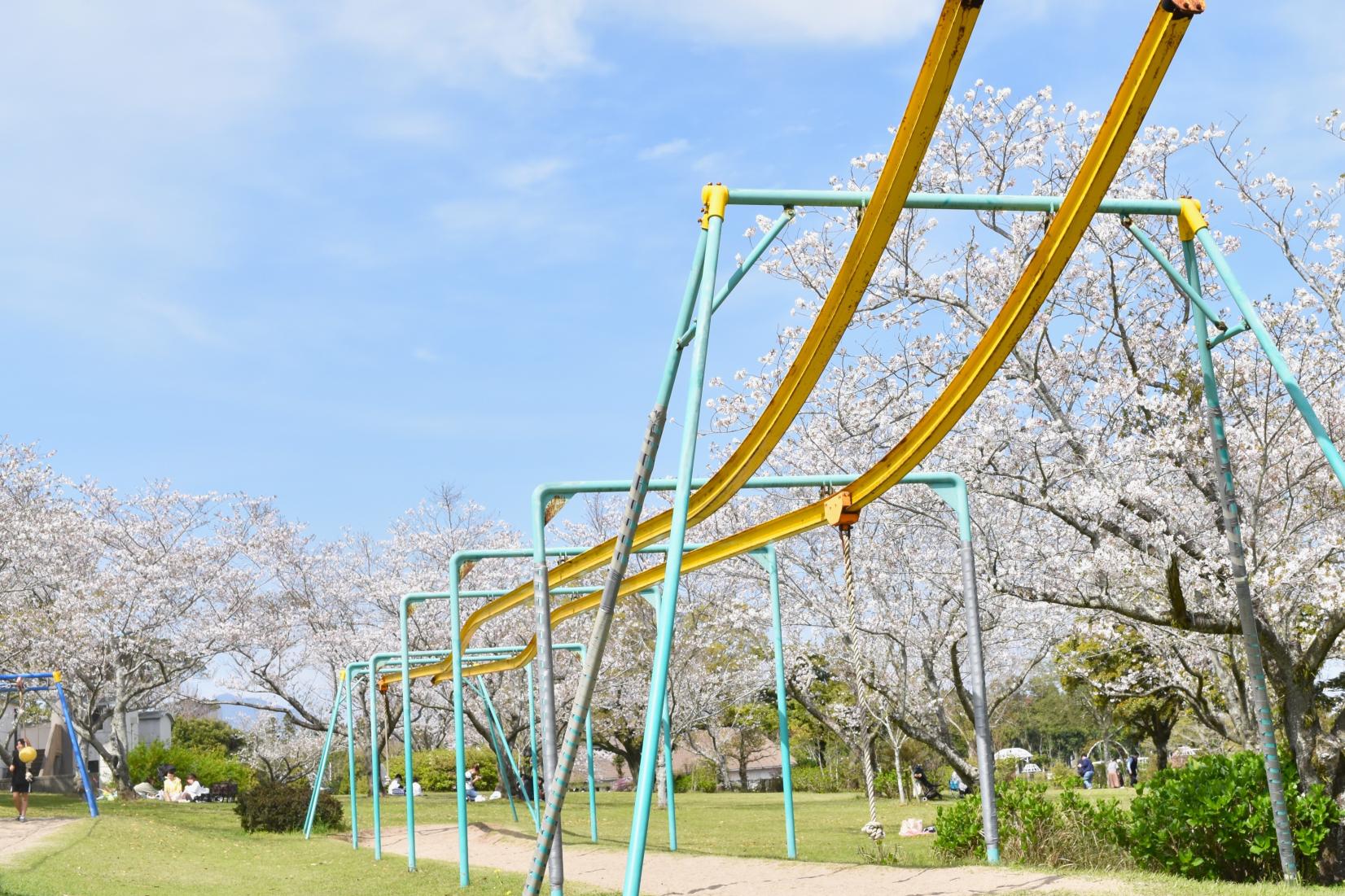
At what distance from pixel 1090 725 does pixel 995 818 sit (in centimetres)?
3788

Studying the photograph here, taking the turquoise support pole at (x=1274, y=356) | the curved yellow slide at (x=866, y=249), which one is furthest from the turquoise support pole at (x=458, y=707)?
the turquoise support pole at (x=1274, y=356)

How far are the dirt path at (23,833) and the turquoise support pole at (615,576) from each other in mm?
10459

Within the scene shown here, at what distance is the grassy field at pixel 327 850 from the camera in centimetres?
1168

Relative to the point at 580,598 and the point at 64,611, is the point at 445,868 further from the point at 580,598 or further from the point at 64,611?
the point at 64,611

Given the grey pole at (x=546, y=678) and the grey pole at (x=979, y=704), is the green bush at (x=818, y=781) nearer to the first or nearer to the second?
the grey pole at (x=979, y=704)

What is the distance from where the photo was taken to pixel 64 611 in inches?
1011

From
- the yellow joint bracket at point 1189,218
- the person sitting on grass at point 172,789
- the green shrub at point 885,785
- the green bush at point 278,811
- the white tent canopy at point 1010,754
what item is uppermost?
the yellow joint bracket at point 1189,218

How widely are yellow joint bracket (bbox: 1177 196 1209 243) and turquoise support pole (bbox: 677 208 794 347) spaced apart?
2.31m

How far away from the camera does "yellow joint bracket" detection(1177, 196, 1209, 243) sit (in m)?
6.87

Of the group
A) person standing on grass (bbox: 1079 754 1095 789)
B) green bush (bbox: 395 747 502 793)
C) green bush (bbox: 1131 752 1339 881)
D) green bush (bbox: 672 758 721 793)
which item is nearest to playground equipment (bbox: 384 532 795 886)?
green bush (bbox: 1131 752 1339 881)

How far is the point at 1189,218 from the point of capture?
691cm

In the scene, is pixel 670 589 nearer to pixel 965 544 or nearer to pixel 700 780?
pixel 965 544

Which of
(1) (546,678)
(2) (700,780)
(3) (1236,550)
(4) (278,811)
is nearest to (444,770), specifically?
(2) (700,780)

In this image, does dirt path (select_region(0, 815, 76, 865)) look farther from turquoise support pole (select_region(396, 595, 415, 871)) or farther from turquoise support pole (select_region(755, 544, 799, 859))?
turquoise support pole (select_region(755, 544, 799, 859))
